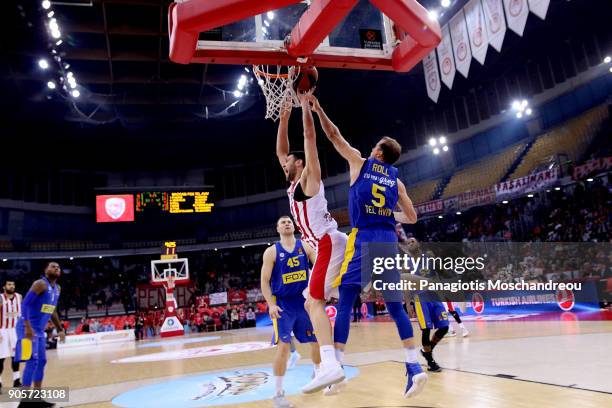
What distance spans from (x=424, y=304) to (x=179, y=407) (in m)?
3.53

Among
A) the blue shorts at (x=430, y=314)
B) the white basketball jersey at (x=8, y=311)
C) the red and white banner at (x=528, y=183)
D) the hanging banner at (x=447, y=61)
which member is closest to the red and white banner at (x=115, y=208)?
the white basketball jersey at (x=8, y=311)

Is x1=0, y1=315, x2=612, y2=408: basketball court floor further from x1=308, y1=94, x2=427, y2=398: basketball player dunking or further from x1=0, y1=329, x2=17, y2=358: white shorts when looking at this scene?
x1=0, y1=329, x2=17, y2=358: white shorts

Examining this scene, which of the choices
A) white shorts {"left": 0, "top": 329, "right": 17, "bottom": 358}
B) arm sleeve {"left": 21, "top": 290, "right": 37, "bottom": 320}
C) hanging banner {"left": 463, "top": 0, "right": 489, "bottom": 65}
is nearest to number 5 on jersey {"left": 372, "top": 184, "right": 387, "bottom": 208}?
arm sleeve {"left": 21, "top": 290, "right": 37, "bottom": 320}

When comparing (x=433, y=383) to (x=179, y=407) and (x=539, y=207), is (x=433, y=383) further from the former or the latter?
(x=539, y=207)

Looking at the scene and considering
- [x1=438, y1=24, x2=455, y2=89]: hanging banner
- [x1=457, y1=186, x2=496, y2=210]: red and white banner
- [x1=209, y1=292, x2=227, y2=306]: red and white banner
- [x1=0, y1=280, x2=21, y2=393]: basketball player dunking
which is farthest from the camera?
[x1=209, y1=292, x2=227, y2=306]: red and white banner

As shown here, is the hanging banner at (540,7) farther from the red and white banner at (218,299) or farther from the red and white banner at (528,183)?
the red and white banner at (218,299)

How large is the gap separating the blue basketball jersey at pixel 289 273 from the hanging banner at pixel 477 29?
12334mm

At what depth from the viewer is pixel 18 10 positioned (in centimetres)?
1641

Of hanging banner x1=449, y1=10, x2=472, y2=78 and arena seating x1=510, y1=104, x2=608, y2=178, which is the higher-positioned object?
hanging banner x1=449, y1=10, x2=472, y2=78

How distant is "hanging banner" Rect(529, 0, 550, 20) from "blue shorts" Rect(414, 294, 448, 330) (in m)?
9.87

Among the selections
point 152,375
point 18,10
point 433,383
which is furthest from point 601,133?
point 18,10

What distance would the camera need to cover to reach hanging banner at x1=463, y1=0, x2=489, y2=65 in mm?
15148

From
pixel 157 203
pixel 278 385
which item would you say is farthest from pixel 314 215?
pixel 157 203

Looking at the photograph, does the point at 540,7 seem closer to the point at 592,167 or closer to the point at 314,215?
the point at 592,167
